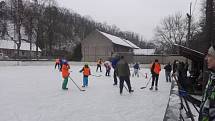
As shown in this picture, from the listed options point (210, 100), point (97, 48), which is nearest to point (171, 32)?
point (97, 48)

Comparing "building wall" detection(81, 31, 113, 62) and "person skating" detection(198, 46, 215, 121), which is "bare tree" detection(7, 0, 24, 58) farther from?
"person skating" detection(198, 46, 215, 121)

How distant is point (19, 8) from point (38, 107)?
2081 inches

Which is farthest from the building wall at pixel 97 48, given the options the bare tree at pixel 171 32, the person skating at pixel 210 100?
the person skating at pixel 210 100

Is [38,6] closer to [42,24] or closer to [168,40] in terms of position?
[42,24]

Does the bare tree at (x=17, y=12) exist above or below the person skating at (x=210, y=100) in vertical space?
above

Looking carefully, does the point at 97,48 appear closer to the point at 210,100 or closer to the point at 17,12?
the point at 17,12

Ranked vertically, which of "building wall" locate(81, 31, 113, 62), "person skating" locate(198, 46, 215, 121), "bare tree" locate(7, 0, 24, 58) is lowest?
"person skating" locate(198, 46, 215, 121)

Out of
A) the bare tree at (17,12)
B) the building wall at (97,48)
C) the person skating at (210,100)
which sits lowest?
the person skating at (210,100)

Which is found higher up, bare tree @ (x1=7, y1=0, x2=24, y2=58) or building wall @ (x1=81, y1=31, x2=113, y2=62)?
bare tree @ (x1=7, y1=0, x2=24, y2=58)

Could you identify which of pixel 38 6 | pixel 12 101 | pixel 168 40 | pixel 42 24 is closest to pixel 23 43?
pixel 42 24

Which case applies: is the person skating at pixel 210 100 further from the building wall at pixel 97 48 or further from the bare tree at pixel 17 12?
the building wall at pixel 97 48

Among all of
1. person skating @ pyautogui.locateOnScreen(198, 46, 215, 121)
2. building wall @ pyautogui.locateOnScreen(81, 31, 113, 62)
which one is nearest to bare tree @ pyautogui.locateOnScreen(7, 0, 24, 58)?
building wall @ pyautogui.locateOnScreen(81, 31, 113, 62)

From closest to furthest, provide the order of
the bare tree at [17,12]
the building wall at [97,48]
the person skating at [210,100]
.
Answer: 1. the person skating at [210,100]
2. the bare tree at [17,12]
3. the building wall at [97,48]

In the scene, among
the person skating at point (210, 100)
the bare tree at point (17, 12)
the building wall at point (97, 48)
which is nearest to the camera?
the person skating at point (210, 100)
